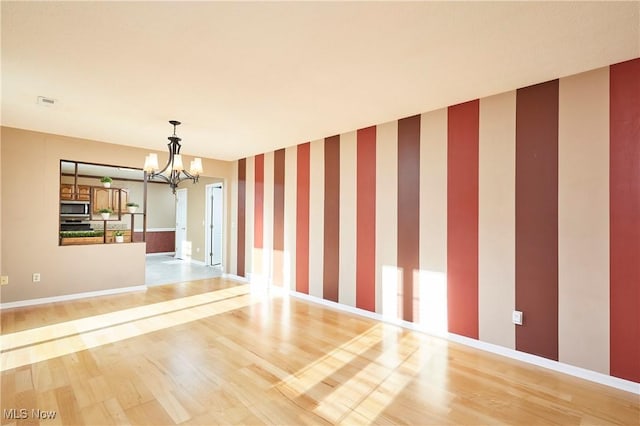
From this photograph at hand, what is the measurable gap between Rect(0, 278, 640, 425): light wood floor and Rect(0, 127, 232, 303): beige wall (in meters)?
0.79

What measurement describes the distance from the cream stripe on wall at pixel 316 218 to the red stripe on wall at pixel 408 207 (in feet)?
4.50

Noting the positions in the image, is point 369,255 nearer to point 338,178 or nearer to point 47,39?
point 338,178

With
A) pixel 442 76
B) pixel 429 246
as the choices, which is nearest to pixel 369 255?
pixel 429 246

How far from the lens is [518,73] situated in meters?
2.65

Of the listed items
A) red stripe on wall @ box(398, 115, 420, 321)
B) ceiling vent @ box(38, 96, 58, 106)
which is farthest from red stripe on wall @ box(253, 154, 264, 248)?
ceiling vent @ box(38, 96, 58, 106)

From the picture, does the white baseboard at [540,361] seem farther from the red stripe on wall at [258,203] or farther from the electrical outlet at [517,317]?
the red stripe on wall at [258,203]

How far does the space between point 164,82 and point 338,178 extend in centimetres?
255

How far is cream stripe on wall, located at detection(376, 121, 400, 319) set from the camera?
3.95 meters

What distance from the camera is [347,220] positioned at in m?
4.52

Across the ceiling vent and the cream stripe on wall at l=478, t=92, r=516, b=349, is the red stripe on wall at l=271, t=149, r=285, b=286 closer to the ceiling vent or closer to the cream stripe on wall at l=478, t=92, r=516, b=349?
the ceiling vent

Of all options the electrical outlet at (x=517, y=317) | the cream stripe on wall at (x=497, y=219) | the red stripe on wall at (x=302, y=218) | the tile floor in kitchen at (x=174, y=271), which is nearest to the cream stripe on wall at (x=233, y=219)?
the tile floor in kitchen at (x=174, y=271)

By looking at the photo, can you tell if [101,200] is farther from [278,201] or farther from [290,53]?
[290,53]

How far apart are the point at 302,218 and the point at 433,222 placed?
2.25 meters

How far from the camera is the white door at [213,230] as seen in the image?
800cm
